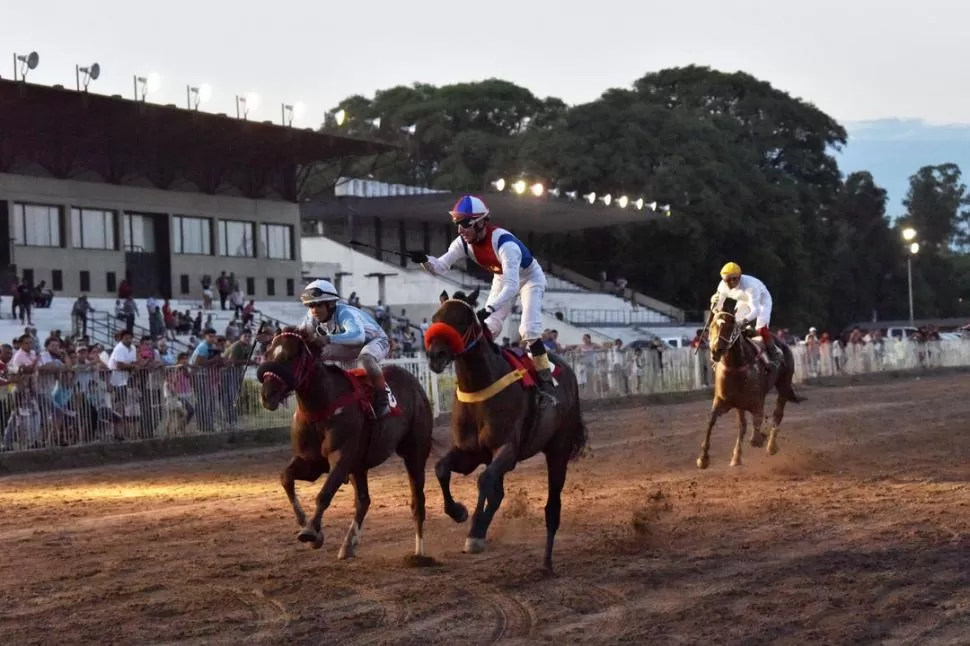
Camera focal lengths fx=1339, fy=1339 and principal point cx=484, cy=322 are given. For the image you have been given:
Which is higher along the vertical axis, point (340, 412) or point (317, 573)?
point (340, 412)

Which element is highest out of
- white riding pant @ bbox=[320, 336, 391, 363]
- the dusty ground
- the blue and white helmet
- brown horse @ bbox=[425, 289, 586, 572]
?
the blue and white helmet

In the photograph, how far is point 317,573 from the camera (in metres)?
9.46

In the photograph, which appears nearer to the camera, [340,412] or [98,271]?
[340,412]

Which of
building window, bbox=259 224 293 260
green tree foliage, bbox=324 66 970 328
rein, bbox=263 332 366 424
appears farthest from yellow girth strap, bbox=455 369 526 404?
green tree foliage, bbox=324 66 970 328

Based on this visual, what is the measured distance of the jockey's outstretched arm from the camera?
33.4ft

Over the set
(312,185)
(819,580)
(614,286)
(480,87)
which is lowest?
(819,580)

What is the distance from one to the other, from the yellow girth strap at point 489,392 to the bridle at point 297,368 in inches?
45.8

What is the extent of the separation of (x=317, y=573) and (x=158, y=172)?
3891 centimetres

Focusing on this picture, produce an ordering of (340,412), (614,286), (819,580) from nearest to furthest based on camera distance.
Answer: (819,580) < (340,412) < (614,286)

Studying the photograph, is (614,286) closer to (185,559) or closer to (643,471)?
(643,471)

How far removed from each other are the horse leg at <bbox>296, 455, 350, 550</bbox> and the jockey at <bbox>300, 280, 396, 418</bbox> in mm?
642

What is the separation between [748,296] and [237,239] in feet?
113

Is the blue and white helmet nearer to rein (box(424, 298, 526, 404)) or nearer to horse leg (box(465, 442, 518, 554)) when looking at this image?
rein (box(424, 298, 526, 404))

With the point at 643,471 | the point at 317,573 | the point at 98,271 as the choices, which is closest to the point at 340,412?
the point at 317,573
